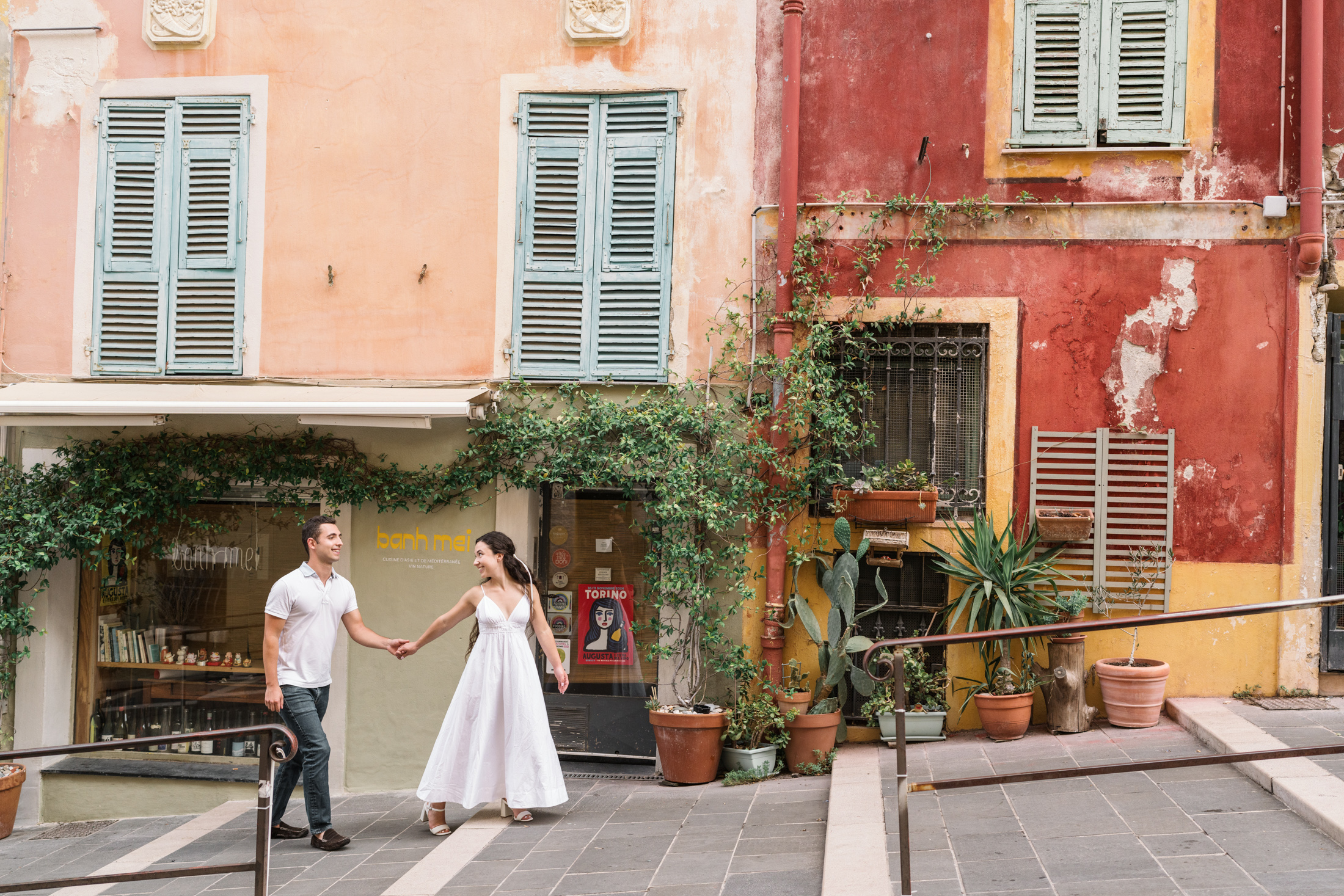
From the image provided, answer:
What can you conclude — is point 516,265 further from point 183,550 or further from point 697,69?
point 183,550

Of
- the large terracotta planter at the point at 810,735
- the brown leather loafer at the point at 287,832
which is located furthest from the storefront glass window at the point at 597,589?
the brown leather loafer at the point at 287,832

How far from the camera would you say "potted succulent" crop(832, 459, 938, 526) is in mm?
7039

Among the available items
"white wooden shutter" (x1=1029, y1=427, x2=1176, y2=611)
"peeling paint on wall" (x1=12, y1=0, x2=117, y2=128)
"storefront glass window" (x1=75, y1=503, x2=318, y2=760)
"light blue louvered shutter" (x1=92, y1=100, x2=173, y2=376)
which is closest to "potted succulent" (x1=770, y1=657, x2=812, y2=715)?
"white wooden shutter" (x1=1029, y1=427, x2=1176, y2=611)

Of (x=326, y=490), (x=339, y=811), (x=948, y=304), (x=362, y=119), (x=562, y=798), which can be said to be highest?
(x=362, y=119)

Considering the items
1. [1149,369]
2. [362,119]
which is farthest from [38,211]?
[1149,369]

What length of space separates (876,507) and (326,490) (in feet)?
12.7

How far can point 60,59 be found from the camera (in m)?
8.09

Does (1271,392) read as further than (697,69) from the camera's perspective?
No

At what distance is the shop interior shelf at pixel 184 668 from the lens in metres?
8.23

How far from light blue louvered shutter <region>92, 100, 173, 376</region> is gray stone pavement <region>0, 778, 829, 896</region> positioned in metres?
3.46

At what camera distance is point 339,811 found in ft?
22.7

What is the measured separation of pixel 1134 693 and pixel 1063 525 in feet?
3.67

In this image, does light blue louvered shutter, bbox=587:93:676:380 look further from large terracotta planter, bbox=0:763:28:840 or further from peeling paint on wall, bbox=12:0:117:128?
large terracotta planter, bbox=0:763:28:840

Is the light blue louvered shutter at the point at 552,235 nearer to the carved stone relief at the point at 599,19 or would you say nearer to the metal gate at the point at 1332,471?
the carved stone relief at the point at 599,19
